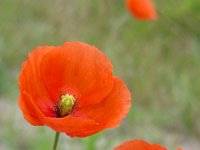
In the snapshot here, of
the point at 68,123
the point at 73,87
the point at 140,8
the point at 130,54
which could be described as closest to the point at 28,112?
the point at 68,123

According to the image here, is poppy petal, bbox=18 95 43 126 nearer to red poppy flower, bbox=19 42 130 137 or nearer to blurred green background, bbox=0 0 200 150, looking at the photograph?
red poppy flower, bbox=19 42 130 137

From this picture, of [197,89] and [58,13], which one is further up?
[58,13]

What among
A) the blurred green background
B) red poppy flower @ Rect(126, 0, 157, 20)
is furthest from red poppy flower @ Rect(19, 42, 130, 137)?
red poppy flower @ Rect(126, 0, 157, 20)

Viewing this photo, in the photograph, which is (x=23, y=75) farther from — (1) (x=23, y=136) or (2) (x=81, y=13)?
(2) (x=81, y=13)

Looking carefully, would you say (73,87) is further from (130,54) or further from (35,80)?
(130,54)

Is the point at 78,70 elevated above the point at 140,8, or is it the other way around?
the point at 140,8

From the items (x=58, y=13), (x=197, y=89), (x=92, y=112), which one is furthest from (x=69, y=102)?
(x=58, y=13)

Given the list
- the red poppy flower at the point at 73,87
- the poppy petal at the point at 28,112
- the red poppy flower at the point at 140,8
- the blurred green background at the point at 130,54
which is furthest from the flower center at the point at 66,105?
the red poppy flower at the point at 140,8
